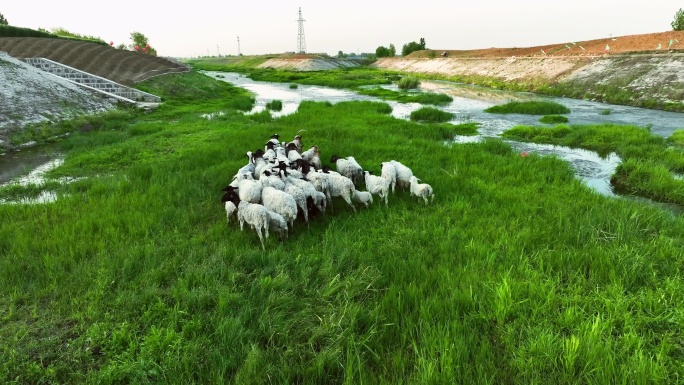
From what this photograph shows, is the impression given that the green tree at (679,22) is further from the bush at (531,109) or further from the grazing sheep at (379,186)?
the grazing sheep at (379,186)

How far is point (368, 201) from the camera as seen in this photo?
754 cm

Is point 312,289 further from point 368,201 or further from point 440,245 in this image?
point 368,201

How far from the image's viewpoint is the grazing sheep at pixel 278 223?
5.93m

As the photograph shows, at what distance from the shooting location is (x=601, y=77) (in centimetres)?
2930

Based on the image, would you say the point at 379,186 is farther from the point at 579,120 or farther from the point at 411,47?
the point at 411,47

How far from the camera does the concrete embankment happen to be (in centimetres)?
2303

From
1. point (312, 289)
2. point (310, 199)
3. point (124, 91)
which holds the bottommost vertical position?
point (312, 289)

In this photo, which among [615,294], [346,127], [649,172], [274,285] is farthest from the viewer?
[346,127]

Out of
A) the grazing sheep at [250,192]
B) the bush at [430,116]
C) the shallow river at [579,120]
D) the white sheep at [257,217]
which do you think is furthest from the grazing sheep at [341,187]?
the bush at [430,116]

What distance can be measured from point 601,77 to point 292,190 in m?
33.6

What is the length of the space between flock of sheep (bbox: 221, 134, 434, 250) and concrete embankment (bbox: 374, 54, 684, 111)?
2284cm

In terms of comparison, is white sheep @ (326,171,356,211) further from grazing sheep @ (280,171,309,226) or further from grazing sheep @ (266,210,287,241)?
grazing sheep @ (266,210,287,241)

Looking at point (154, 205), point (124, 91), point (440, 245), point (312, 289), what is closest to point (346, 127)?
point (154, 205)

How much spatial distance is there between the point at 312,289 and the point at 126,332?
7.09 ft
